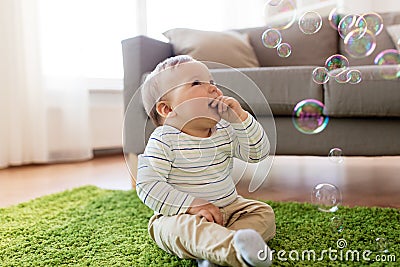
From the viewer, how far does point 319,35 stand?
222cm

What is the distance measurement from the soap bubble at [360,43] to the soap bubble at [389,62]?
0.05m

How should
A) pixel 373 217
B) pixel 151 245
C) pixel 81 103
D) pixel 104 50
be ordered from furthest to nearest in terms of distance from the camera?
pixel 104 50, pixel 81 103, pixel 373 217, pixel 151 245

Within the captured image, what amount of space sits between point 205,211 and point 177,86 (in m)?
0.27

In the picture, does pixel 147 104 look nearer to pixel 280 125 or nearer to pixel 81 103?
pixel 280 125

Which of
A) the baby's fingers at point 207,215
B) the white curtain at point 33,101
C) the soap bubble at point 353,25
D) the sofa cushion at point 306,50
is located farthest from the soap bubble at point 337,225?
the white curtain at point 33,101

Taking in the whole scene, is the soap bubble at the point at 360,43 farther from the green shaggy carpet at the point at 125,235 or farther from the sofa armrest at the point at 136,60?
the sofa armrest at the point at 136,60

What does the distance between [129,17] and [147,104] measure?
2261 mm

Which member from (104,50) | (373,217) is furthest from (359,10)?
(373,217)

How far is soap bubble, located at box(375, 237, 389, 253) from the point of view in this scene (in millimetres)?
872

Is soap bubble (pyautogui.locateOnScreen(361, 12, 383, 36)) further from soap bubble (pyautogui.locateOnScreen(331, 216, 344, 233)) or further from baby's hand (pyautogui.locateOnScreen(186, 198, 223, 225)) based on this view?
baby's hand (pyautogui.locateOnScreen(186, 198, 223, 225))

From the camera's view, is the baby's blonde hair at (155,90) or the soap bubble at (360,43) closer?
the baby's blonde hair at (155,90)

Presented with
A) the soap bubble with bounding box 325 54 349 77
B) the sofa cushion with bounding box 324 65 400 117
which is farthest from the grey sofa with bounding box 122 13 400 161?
the soap bubble with bounding box 325 54 349 77

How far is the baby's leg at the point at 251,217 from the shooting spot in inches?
35.7

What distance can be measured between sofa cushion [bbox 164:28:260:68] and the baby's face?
102 centimetres
